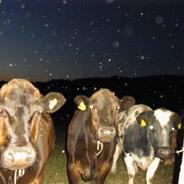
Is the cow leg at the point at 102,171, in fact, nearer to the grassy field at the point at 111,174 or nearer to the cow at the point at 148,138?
the cow at the point at 148,138

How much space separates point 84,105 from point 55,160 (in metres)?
4.64

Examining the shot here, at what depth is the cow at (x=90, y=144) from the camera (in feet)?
25.6

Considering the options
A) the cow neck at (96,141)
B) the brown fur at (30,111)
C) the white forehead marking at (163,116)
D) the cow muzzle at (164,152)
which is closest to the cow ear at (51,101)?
the brown fur at (30,111)

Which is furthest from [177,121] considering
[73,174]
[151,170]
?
[73,174]

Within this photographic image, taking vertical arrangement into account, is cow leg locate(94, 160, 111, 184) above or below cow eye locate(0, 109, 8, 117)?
below

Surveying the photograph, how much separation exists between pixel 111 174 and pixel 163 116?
2.55m

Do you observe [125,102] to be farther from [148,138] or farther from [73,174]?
[73,174]

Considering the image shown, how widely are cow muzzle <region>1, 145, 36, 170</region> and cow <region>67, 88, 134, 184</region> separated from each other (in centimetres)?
263

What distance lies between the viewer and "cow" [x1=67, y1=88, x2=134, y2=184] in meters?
7.82

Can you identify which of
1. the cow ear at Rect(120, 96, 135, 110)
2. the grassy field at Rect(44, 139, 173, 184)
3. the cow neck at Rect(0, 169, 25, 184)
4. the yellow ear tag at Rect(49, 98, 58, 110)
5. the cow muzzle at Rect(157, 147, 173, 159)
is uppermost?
the cow ear at Rect(120, 96, 135, 110)

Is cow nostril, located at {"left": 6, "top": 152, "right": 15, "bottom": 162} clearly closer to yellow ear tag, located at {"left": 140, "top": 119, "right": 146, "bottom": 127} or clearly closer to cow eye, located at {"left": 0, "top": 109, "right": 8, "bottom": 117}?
cow eye, located at {"left": 0, "top": 109, "right": 8, "bottom": 117}

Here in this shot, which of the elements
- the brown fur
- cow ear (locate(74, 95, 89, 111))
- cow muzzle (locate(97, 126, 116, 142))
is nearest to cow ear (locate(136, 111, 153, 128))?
cow ear (locate(74, 95, 89, 111))

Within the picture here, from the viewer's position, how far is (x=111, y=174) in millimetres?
10711

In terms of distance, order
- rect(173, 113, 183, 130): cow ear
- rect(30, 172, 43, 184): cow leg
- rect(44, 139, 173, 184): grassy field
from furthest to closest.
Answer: rect(44, 139, 173, 184): grassy field, rect(173, 113, 183, 130): cow ear, rect(30, 172, 43, 184): cow leg
